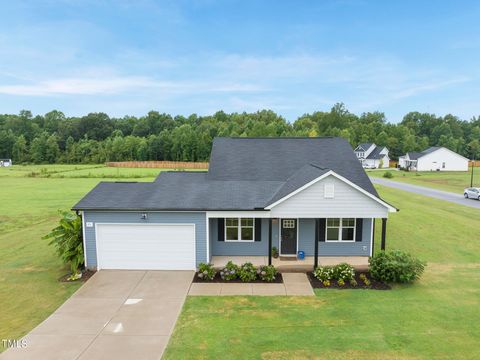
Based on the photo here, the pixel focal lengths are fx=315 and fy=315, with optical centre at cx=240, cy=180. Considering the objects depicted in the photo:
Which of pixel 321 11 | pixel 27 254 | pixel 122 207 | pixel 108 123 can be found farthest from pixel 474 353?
pixel 108 123

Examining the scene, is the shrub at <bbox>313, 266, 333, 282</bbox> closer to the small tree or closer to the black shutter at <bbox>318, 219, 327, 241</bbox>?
the black shutter at <bbox>318, 219, 327, 241</bbox>

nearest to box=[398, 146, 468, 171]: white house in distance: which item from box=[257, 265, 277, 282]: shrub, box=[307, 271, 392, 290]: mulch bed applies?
box=[307, 271, 392, 290]: mulch bed

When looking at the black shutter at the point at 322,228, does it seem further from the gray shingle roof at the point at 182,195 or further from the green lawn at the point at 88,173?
the green lawn at the point at 88,173

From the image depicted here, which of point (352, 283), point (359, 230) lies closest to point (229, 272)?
point (352, 283)

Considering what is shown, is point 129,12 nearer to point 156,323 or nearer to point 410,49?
point 156,323

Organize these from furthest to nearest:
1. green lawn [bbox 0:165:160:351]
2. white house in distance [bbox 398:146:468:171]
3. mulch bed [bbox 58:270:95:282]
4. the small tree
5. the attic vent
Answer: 1. white house in distance [bbox 398:146:468:171]
2. the attic vent
3. the small tree
4. mulch bed [bbox 58:270:95:282]
5. green lawn [bbox 0:165:160:351]

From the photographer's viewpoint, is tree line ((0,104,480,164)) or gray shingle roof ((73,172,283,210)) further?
tree line ((0,104,480,164))

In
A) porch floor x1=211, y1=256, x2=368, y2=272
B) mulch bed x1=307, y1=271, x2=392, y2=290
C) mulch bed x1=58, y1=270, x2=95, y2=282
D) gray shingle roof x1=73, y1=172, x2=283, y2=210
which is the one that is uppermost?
gray shingle roof x1=73, y1=172, x2=283, y2=210
